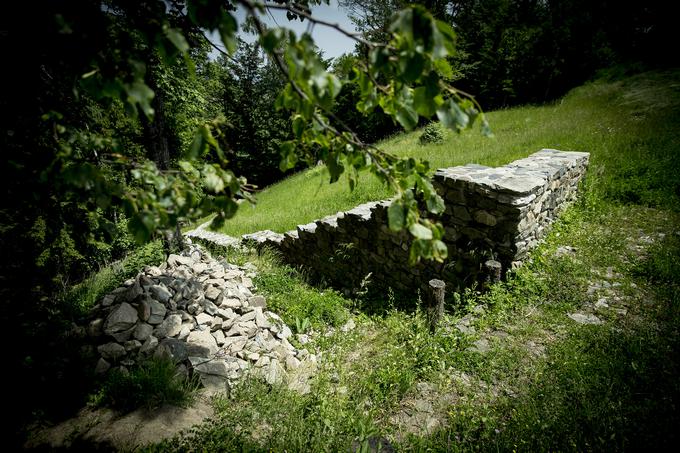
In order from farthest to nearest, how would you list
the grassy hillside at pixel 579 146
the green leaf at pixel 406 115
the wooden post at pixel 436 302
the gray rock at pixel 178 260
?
the grassy hillside at pixel 579 146, the gray rock at pixel 178 260, the wooden post at pixel 436 302, the green leaf at pixel 406 115

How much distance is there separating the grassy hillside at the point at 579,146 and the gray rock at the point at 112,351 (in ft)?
13.0

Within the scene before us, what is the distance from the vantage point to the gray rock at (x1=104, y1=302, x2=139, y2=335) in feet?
14.0

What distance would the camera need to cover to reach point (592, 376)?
2945mm

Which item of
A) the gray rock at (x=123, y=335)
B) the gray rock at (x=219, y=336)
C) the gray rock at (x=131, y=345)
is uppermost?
the gray rock at (x=123, y=335)

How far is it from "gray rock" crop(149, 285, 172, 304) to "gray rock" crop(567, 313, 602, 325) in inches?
232

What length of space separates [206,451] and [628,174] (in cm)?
906

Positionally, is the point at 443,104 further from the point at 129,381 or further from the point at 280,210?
the point at 280,210

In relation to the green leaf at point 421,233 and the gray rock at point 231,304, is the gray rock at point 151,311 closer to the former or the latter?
the gray rock at point 231,304

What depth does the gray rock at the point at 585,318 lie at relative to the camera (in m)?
3.74

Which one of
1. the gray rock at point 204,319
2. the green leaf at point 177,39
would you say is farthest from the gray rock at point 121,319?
the green leaf at point 177,39

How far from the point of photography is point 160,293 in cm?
489

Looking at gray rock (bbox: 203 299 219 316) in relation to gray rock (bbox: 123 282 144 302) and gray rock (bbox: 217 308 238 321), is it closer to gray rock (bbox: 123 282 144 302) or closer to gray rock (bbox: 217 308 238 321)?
gray rock (bbox: 217 308 238 321)

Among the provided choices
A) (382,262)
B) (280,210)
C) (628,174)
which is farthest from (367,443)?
(280,210)

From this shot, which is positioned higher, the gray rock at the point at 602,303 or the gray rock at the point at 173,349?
the gray rock at the point at 173,349
